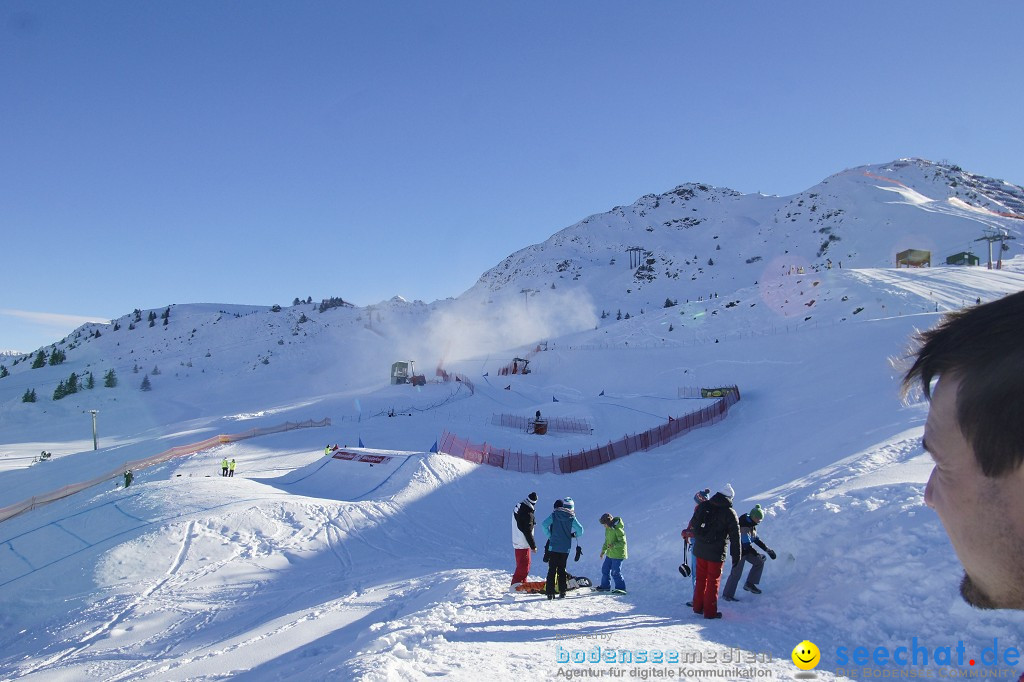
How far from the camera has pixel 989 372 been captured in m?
1.20

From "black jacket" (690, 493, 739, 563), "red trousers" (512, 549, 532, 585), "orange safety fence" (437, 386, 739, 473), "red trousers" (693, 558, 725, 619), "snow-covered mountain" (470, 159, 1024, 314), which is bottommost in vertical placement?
"orange safety fence" (437, 386, 739, 473)

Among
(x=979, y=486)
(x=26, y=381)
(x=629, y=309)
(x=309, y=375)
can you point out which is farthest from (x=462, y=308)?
(x=979, y=486)

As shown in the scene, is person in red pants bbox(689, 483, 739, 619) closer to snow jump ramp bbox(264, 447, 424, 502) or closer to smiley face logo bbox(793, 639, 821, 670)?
smiley face logo bbox(793, 639, 821, 670)

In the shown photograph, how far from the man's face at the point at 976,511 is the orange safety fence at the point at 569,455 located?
23.5 metres

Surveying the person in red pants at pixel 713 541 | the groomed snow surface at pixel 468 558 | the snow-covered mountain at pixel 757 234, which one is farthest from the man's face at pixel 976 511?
the snow-covered mountain at pixel 757 234

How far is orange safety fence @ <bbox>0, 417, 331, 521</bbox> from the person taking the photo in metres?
18.6

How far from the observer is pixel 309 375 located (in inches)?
2549

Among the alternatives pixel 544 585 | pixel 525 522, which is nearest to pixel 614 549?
pixel 544 585

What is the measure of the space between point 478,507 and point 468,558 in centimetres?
525

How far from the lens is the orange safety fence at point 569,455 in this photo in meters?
24.6

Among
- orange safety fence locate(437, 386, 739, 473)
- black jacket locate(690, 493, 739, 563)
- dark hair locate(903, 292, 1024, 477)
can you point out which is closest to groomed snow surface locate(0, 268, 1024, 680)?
dark hair locate(903, 292, 1024, 477)

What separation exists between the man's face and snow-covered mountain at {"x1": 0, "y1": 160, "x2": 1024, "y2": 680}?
15.8ft

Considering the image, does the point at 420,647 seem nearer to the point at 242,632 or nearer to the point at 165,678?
the point at 165,678

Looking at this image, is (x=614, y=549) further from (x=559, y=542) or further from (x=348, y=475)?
(x=348, y=475)
